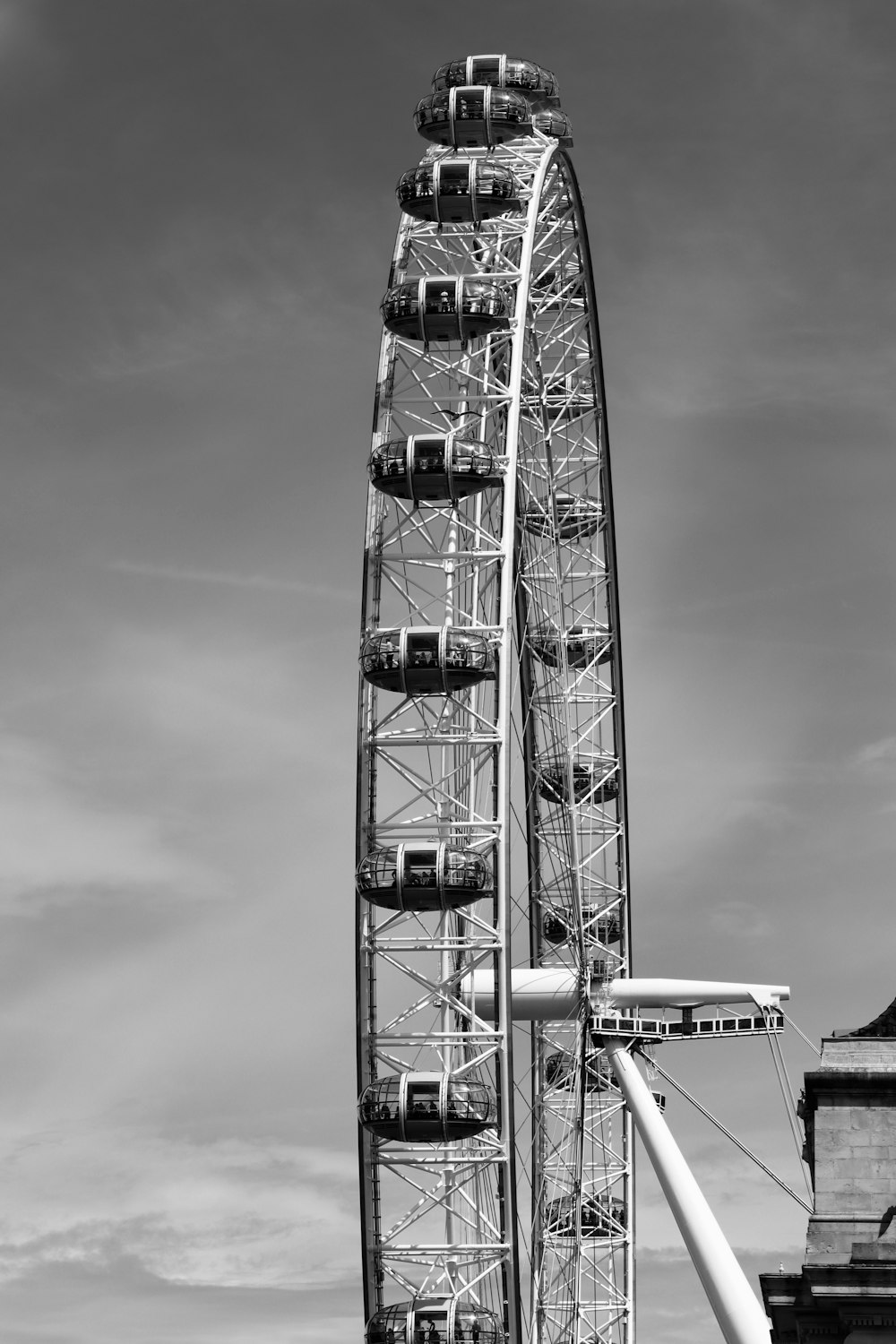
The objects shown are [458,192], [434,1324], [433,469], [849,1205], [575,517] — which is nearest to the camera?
[849,1205]

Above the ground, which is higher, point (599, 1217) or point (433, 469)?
point (433, 469)

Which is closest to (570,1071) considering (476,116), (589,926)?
(589,926)

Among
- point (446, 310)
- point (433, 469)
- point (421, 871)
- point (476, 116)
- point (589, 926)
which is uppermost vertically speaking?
point (476, 116)

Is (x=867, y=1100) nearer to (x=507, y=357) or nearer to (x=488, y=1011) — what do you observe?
(x=488, y=1011)

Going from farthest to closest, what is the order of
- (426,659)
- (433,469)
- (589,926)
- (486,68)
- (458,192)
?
(486,68), (589,926), (458,192), (433,469), (426,659)

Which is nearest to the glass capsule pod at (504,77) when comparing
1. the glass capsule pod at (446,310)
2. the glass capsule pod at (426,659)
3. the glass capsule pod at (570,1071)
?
the glass capsule pod at (446,310)

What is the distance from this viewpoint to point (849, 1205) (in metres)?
57.2

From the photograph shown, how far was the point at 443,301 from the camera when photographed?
235ft

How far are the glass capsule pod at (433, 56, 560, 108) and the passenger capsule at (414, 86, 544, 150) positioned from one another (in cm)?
170

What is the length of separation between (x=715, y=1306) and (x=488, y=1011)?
13781mm

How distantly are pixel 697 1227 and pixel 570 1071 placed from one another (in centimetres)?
1700

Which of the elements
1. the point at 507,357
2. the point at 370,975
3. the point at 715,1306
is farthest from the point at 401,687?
the point at 715,1306

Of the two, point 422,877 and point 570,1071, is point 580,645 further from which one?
point 422,877

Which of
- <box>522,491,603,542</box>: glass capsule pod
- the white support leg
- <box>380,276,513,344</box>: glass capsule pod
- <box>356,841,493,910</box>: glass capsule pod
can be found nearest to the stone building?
the white support leg
